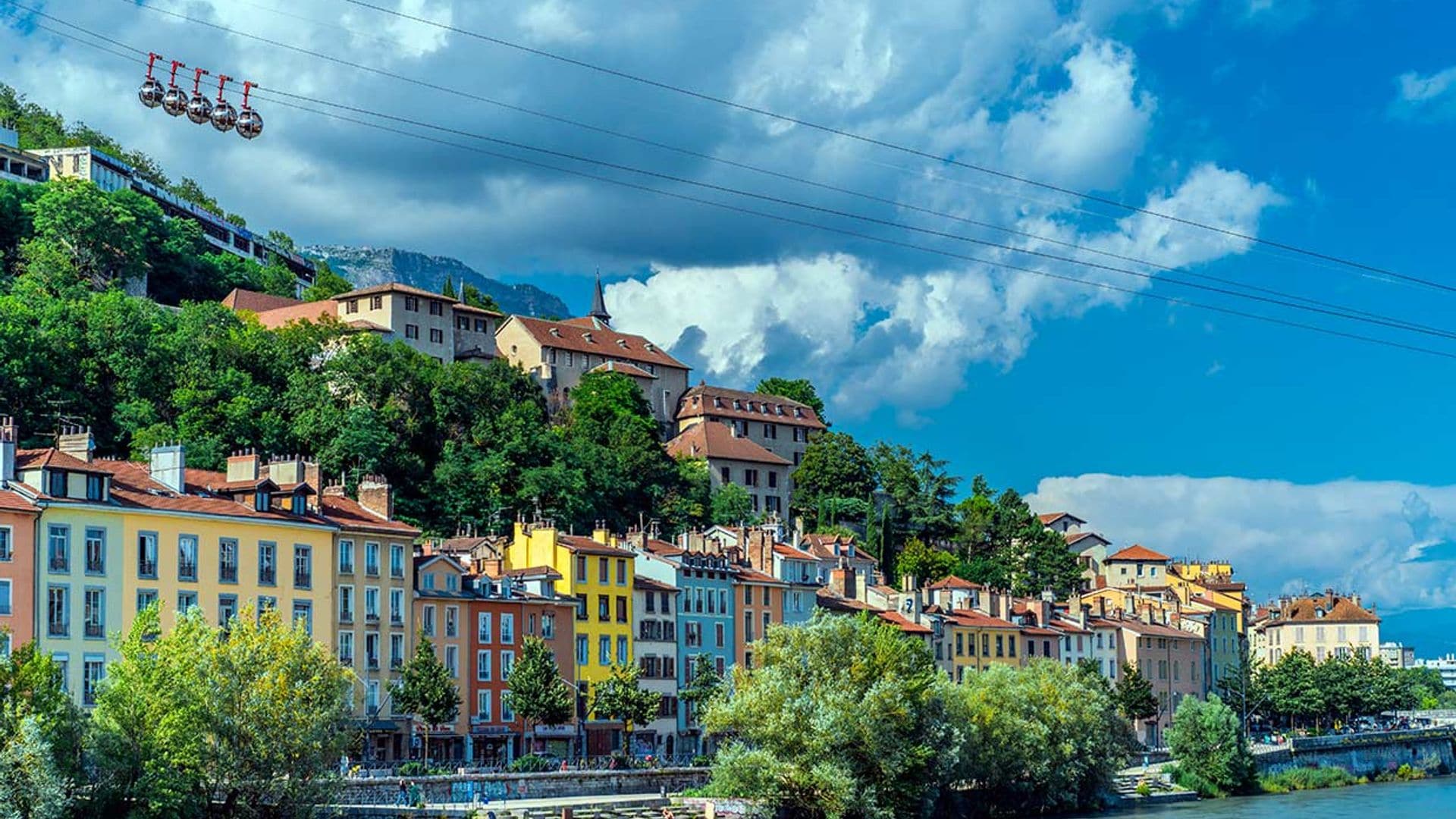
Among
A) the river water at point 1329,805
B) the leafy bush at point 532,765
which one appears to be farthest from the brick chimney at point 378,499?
the river water at point 1329,805

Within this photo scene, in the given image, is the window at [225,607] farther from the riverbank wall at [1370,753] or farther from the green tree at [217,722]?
the riverbank wall at [1370,753]

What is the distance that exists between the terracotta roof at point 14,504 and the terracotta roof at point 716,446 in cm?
8724

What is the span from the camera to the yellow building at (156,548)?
209ft

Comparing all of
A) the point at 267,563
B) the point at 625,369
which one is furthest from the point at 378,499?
the point at 625,369

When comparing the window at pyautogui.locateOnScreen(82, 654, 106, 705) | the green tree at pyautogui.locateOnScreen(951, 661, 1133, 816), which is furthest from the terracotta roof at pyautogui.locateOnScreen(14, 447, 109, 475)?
the green tree at pyautogui.locateOnScreen(951, 661, 1133, 816)

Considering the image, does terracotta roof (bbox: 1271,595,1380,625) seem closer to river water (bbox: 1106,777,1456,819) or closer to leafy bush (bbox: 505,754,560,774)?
river water (bbox: 1106,777,1456,819)

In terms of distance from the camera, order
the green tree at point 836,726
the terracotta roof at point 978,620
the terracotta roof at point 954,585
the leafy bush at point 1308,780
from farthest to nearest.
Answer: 1. the terracotta roof at point 954,585
2. the terracotta roof at point 978,620
3. the leafy bush at point 1308,780
4. the green tree at point 836,726

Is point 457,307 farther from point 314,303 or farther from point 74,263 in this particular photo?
point 74,263

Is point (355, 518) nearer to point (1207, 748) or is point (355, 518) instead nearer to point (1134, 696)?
point (1207, 748)

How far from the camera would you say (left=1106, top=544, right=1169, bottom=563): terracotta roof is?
545 feet

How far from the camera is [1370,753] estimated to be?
121688 mm

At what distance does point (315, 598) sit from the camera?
72.4 metres

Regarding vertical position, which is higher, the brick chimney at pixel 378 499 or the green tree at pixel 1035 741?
the brick chimney at pixel 378 499

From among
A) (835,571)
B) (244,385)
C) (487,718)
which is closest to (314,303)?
(244,385)
